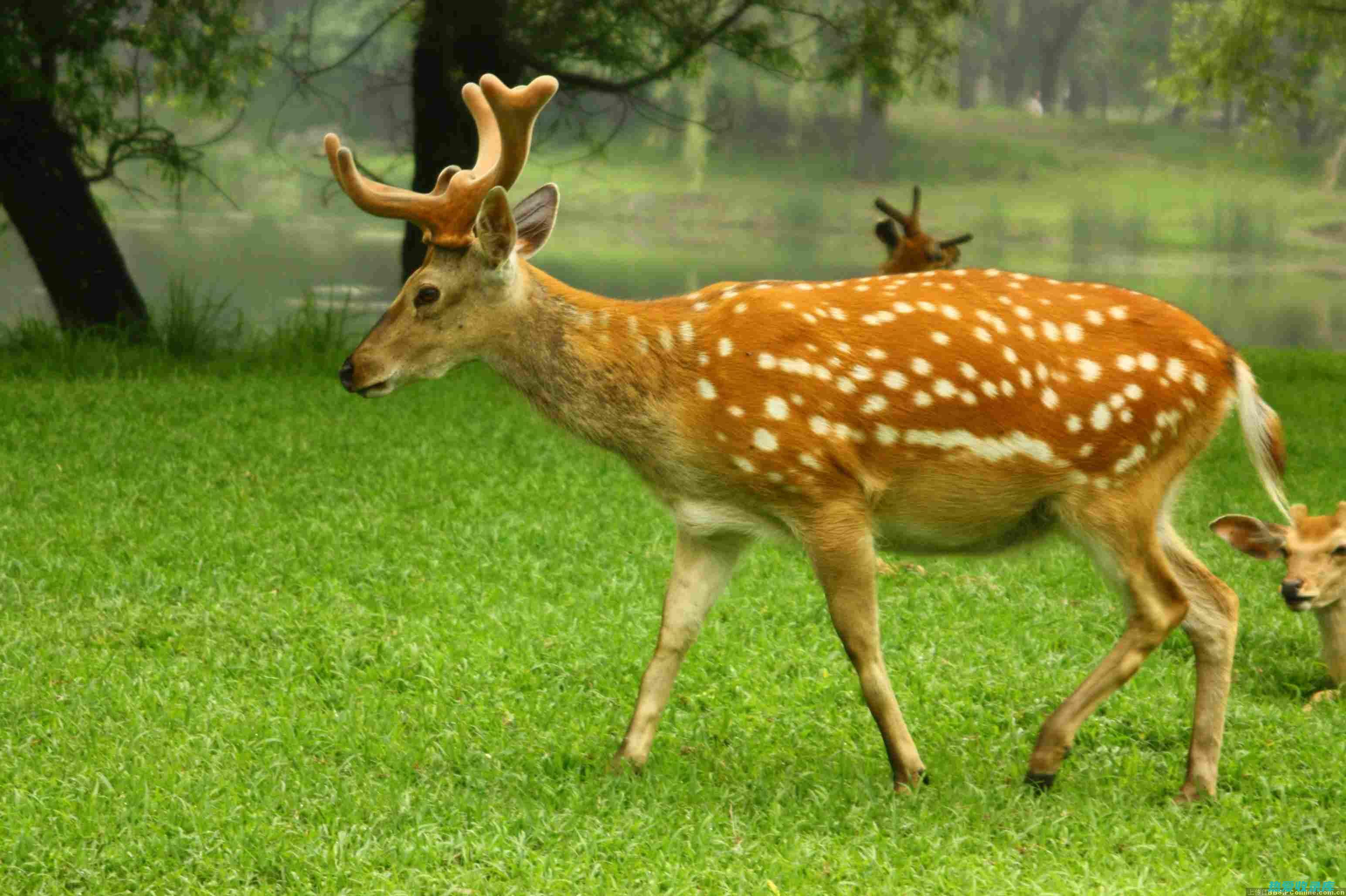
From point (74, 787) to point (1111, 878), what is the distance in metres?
2.65

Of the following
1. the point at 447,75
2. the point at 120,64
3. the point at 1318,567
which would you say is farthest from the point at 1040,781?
the point at 120,64

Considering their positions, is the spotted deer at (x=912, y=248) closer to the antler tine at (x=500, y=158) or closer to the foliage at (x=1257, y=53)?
the antler tine at (x=500, y=158)

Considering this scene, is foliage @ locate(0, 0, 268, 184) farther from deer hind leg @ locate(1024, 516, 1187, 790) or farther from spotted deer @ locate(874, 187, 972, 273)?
deer hind leg @ locate(1024, 516, 1187, 790)

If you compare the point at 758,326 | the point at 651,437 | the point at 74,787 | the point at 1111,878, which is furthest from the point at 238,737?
the point at 1111,878

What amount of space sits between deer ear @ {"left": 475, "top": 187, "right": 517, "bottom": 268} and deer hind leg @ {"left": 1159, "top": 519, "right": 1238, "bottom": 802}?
1922 millimetres

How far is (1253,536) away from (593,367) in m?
2.71

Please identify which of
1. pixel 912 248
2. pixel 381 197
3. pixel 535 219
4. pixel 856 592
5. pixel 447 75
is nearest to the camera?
pixel 856 592

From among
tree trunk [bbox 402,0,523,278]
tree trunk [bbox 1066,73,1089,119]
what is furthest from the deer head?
tree trunk [bbox 1066,73,1089,119]

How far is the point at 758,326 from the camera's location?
4.59 metres

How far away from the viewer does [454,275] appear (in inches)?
182

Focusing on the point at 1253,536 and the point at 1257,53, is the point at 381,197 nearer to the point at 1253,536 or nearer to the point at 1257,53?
the point at 1253,536

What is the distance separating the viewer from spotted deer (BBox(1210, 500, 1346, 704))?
569 cm

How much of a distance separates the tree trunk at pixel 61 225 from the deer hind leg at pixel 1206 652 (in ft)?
32.4

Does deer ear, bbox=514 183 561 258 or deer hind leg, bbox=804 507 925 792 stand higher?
deer ear, bbox=514 183 561 258
